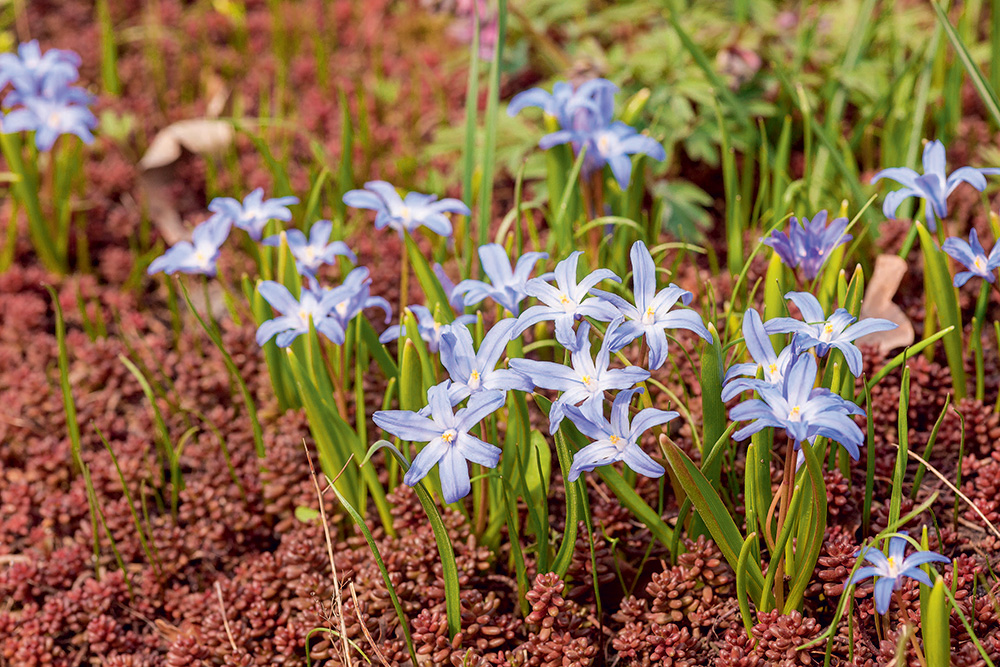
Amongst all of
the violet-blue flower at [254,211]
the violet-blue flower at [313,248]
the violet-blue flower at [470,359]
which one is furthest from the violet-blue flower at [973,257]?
the violet-blue flower at [254,211]

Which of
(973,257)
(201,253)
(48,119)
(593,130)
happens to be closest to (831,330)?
(973,257)

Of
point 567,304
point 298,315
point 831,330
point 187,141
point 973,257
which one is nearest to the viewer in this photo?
point 831,330

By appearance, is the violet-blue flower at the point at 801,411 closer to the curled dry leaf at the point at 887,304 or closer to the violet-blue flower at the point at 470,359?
the violet-blue flower at the point at 470,359

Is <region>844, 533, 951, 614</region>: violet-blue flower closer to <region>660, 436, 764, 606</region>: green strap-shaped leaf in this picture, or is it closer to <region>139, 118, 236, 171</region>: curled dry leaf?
<region>660, 436, 764, 606</region>: green strap-shaped leaf

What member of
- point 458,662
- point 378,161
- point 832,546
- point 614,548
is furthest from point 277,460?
point 378,161

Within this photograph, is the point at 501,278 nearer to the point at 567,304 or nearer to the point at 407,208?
the point at 567,304
